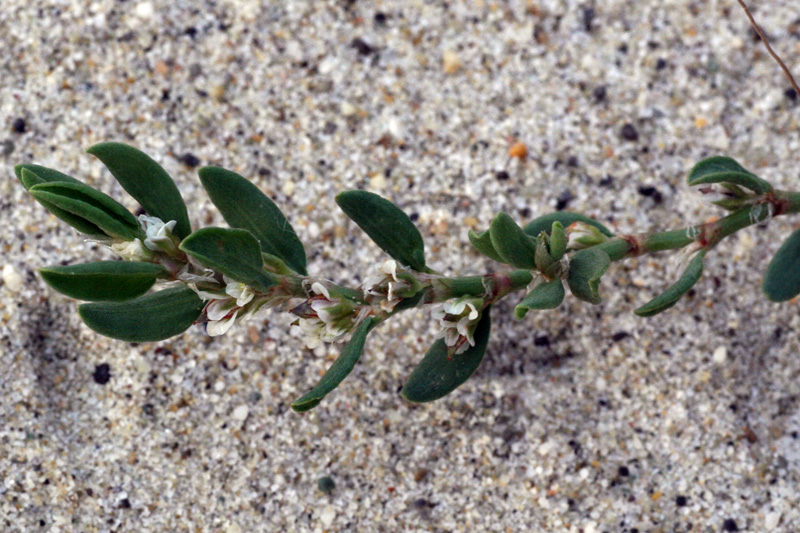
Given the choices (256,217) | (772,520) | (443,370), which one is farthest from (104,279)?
(772,520)

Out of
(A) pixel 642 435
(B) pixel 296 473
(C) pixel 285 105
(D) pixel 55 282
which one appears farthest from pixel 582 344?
(D) pixel 55 282

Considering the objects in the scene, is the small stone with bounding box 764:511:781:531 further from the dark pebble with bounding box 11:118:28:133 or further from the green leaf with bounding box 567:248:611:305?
the dark pebble with bounding box 11:118:28:133

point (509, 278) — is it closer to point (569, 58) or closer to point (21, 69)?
point (569, 58)

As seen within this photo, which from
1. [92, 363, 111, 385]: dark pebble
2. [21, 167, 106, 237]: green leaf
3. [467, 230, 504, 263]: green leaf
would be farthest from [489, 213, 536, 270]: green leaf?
[92, 363, 111, 385]: dark pebble

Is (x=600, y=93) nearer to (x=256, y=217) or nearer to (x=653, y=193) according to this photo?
(x=653, y=193)

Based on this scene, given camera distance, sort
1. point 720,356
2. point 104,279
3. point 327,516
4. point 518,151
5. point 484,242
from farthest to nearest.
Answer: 1. point 518,151
2. point 720,356
3. point 327,516
4. point 484,242
5. point 104,279
